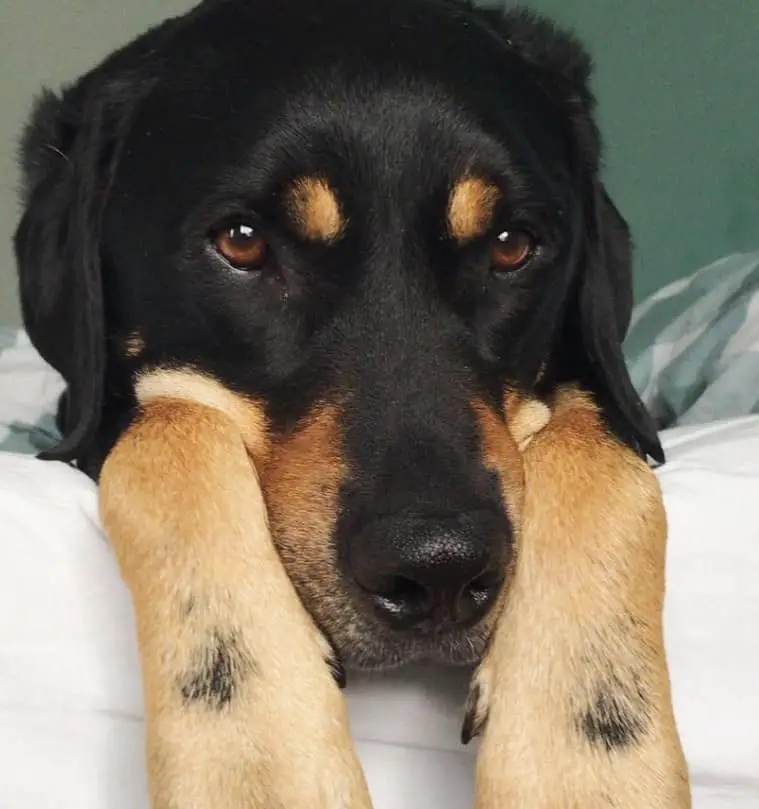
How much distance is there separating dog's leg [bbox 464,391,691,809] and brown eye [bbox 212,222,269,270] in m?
0.36

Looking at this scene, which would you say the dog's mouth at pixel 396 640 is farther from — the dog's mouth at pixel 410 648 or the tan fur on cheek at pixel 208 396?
the tan fur on cheek at pixel 208 396

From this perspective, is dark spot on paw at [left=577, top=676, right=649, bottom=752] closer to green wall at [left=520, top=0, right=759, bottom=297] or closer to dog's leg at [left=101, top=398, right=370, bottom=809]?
dog's leg at [left=101, top=398, right=370, bottom=809]

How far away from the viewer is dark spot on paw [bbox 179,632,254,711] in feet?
2.40

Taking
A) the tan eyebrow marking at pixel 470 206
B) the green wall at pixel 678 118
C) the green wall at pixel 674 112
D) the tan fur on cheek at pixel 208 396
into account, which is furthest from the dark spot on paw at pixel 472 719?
the green wall at pixel 674 112

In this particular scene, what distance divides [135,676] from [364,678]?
0.20 metres

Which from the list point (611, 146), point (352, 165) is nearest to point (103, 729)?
point (352, 165)

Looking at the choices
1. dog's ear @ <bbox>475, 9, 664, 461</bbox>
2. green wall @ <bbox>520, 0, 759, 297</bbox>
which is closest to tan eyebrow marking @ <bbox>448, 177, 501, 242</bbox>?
dog's ear @ <bbox>475, 9, 664, 461</bbox>

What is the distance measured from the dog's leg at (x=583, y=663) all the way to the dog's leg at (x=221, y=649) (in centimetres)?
13

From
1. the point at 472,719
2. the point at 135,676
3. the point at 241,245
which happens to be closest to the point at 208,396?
the point at 241,245

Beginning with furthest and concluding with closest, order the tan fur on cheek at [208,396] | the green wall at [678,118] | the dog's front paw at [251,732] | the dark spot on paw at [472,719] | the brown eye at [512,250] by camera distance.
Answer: the green wall at [678,118]
the brown eye at [512,250]
the tan fur on cheek at [208,396]
the dark spot on paw at [472,719]
the dog's front paw at [251,732]

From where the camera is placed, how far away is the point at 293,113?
3.20ft

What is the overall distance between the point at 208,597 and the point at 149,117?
580 mm

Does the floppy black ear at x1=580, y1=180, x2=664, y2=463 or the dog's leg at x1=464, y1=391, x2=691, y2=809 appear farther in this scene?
the floppy black ear at x1=580, y1=180, x2=664, y2=463

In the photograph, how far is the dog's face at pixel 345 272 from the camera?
814 mm
